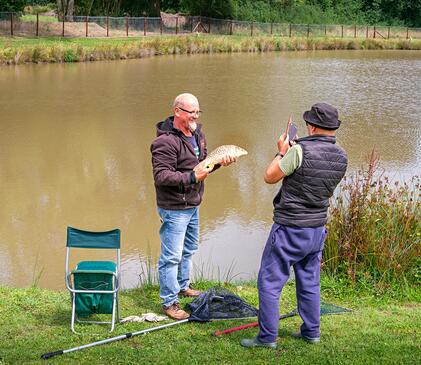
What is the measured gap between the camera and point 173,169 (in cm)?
522

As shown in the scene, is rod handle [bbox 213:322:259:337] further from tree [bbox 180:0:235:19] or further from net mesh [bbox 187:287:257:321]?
tree [bbox 180:0:235:19]

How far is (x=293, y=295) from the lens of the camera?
612 centimetres

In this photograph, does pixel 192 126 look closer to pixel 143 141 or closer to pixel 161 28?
pixel 143 141

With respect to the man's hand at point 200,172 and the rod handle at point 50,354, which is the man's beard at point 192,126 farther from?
the rod handle at point 50,354

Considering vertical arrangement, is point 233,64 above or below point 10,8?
below

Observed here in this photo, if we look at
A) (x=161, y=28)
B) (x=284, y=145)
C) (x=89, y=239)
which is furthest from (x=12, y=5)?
(x=284, y=145)

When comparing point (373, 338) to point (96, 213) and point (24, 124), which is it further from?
point (24, 124)

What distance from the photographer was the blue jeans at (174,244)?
17.4 ft

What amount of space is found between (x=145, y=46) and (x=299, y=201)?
27.4 m

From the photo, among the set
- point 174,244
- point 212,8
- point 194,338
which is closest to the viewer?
point 194,338

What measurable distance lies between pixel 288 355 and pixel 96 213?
528cm

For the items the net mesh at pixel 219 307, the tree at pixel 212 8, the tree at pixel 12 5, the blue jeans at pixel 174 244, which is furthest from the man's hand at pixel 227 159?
the tree at pixel 212 8

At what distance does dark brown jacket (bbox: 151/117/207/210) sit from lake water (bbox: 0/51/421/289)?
2.03 meters

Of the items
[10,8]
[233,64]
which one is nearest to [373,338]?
[233,64]
